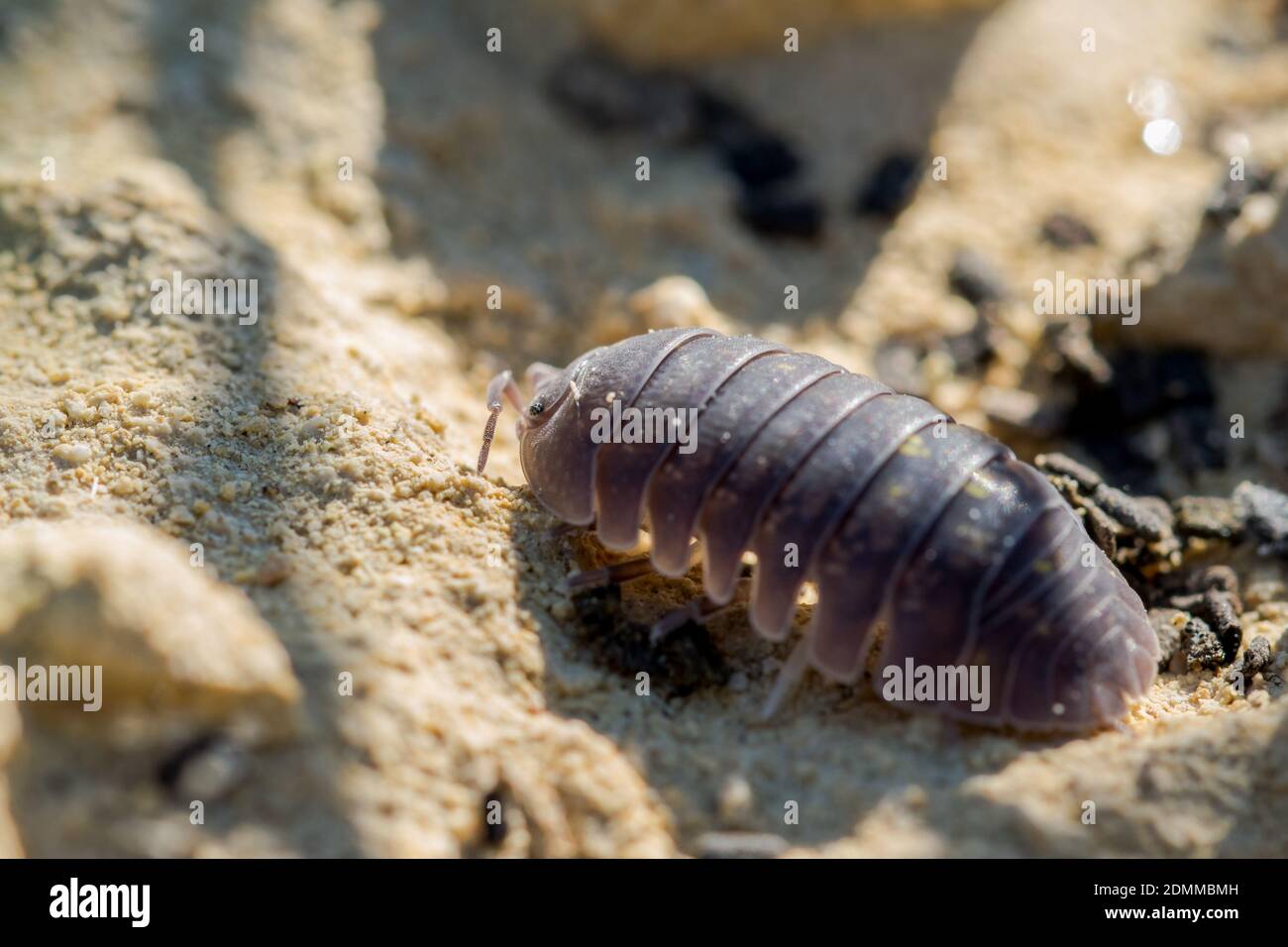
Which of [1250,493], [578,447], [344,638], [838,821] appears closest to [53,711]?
[344,638]

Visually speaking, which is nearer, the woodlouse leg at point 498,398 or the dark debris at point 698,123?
the woodlouse leg at point 498,398

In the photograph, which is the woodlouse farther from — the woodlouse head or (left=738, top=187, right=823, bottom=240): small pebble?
(left=738, top=187, right=823, bottom=240): small pebble

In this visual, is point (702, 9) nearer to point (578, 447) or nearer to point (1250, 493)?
point (578, 447)

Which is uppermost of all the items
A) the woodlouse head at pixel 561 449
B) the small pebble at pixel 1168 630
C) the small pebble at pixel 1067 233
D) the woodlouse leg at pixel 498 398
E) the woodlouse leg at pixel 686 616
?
the small pebble at pixel 1067 233

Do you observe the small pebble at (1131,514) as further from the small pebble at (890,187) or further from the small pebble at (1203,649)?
the small pebble at (890,187)

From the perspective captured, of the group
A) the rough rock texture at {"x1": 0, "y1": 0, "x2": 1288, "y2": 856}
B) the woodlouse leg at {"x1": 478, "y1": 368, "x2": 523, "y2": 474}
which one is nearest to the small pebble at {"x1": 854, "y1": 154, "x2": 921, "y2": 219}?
the rough rock texture at {"x1": 0, "y1": 0, "x2": 1288, "y2": 856}

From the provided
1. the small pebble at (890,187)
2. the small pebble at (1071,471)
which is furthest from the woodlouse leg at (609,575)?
the small pebble at (890,187)

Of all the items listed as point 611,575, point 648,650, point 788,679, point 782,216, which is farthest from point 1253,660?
point 782,216

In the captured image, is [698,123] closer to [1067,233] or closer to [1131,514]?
Answer: [1067,233]
